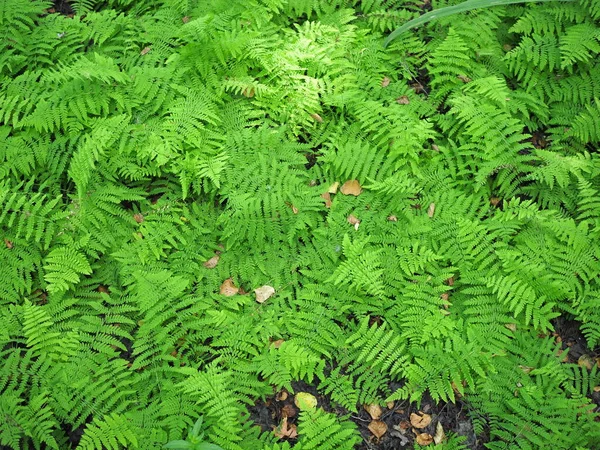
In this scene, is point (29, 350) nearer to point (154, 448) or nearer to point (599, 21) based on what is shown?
point (154, 448)

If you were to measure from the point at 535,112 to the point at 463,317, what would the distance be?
2.48m

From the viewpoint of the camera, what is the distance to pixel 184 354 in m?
4.57

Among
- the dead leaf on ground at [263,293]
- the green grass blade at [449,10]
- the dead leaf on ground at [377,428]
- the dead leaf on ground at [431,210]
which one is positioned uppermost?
the green grass blade at [449,10]

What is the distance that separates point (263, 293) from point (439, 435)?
6.56 ft

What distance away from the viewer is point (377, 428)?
4301mm

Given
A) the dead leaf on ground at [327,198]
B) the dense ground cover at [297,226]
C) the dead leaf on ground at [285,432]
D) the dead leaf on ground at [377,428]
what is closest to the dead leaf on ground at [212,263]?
the dense ground cover at [297,226]

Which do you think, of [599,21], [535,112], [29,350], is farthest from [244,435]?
[599,21]

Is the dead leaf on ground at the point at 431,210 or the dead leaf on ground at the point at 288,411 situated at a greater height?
the dead leaf on ground at the point at 431,210

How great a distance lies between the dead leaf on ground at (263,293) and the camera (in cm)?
477

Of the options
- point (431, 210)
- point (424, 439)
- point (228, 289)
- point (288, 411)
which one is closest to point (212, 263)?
point (228, 289)

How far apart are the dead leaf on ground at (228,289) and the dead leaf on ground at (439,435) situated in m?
2.19

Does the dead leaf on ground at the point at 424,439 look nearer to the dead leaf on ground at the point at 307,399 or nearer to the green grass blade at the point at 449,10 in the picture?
the dead leaf on ground at the point at 307,399

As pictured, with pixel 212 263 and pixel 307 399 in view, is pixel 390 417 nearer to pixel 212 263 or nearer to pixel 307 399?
pixel 307 399

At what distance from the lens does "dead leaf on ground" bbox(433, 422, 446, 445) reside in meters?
4.24
